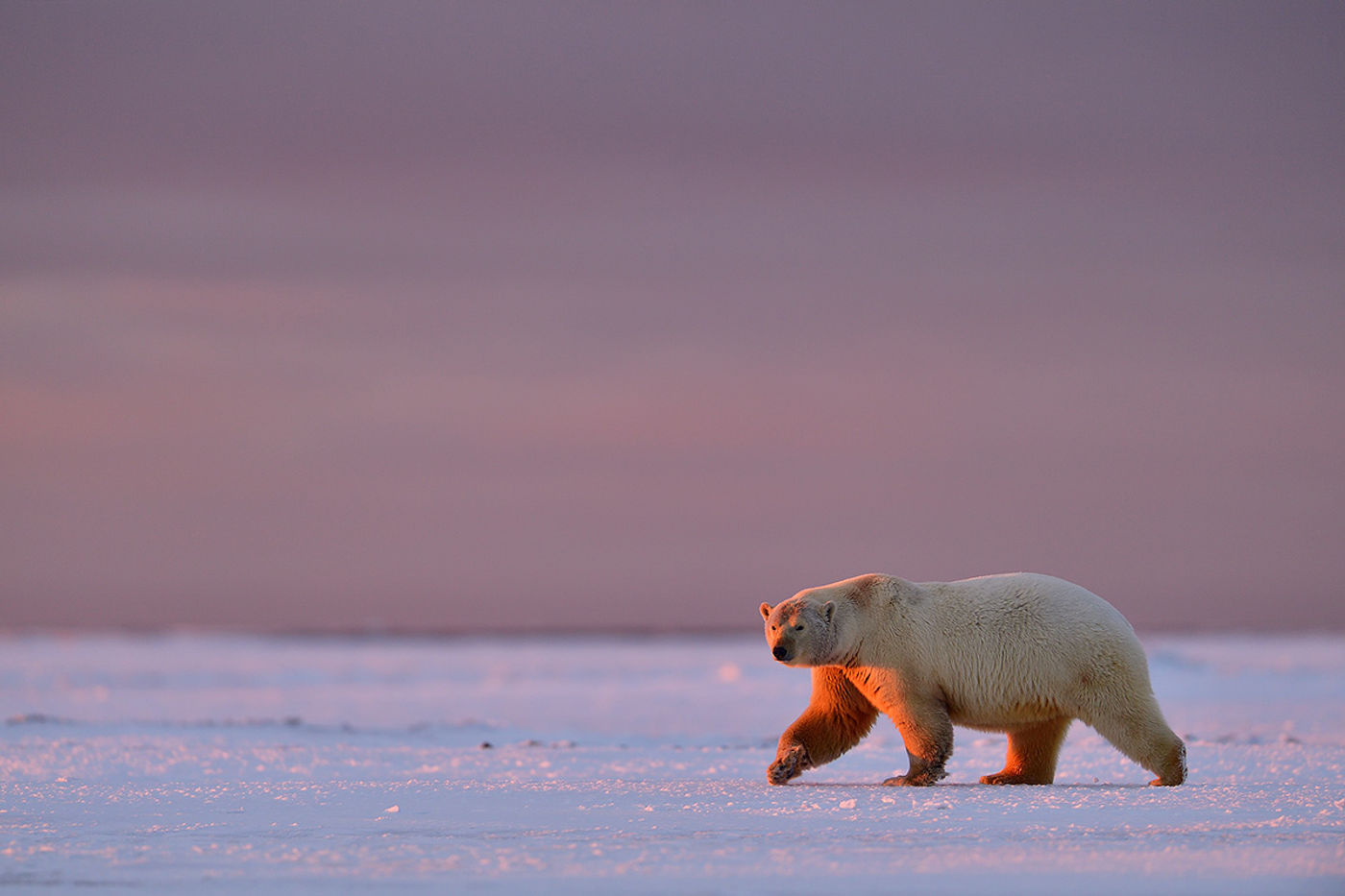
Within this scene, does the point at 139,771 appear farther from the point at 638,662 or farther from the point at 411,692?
Result: the point at 638,662

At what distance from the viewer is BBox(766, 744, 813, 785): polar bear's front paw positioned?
7.57 metres

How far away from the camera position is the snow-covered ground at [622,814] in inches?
184

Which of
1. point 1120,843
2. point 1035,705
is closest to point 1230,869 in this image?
point 1120,843

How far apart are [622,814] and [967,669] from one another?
8.06 feet

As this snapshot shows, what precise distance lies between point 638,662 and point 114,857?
90.3 feet

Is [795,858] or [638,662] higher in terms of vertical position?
[638,662]

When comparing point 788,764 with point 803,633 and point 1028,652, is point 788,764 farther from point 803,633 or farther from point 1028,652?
point 1028,652

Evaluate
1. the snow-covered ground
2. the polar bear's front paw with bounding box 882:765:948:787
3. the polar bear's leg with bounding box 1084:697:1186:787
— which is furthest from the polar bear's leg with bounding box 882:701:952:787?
the polar bear's leg with bounding box 1084:697:1186:787

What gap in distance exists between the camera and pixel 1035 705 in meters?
7.67

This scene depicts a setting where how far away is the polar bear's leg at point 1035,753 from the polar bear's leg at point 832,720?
2.59ft

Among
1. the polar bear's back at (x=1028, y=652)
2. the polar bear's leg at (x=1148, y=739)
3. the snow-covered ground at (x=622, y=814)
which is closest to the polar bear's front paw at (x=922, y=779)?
the snow-covered ground at (x=622, y=814)

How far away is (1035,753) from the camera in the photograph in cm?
805

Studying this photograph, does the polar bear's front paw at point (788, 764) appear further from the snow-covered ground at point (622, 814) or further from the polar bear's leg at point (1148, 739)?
the polar bear's leg at point (1148, 739)

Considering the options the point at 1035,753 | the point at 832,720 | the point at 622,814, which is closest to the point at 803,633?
the point at 832,720
